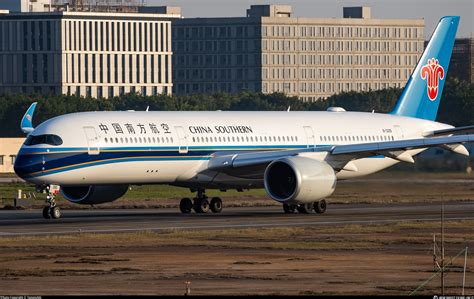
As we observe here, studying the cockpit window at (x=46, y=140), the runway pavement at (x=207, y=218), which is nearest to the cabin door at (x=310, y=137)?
the runway pavement at (x=207, y=218)

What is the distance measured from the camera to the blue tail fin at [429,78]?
77.6 meters

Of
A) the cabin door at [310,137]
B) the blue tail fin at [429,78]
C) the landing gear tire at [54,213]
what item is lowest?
the landing gear tire at [54,213]

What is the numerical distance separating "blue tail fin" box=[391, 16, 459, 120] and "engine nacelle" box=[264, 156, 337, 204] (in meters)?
14.2

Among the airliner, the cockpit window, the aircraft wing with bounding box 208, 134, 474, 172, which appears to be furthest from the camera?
the aircraft wing with bounding box 208, 134, 474, 172

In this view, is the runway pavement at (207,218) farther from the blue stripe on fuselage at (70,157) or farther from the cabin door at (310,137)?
the cabin door at (310,137)

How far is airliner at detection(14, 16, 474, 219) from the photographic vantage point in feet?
203

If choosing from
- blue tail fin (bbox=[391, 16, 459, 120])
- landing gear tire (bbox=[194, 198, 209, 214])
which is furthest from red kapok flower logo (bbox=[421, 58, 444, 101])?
landing gear tire (bbox=[194, 198, 209, 214])

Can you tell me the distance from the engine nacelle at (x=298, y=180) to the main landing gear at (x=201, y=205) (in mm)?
4401

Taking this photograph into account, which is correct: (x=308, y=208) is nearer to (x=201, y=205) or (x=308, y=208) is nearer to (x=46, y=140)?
(x=201, y=205)

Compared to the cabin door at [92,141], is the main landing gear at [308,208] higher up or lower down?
lower down

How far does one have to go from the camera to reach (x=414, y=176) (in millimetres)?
70938

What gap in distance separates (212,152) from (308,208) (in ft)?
16.9

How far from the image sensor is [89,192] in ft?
217

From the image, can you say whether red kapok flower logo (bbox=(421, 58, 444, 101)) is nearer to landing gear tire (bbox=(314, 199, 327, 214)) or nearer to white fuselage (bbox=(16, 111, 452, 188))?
white fuselage (bbox=(16, 111, 452, 188))
